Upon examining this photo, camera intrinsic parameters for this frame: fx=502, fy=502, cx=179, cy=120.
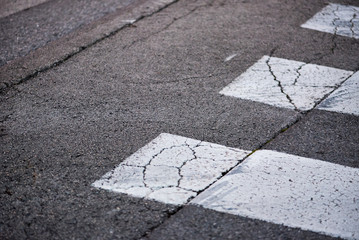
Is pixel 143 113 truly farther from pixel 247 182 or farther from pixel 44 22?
pixel 44 22

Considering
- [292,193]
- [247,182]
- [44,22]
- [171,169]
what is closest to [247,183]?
[247,182]

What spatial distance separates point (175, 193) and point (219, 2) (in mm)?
3910

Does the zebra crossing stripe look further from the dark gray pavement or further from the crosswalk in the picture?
the dark gray pavement

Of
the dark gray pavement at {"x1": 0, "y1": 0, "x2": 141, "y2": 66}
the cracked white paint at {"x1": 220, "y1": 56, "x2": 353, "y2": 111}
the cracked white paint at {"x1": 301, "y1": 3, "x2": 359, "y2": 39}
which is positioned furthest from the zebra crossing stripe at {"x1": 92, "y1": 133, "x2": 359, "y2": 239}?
the cracked white paint at {"x1": 301, "y1": 3, "x2": 359, "y2": 39}

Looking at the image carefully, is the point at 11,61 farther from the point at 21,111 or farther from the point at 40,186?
the point at 40,186

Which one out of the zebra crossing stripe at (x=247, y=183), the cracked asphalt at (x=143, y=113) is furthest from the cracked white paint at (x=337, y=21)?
the zebra crossing stripe at (x=247, y=183)

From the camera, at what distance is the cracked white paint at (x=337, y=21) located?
5562 mm

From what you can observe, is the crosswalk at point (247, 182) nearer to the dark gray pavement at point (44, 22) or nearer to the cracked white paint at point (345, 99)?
the cracked white paint at point (345, 99)

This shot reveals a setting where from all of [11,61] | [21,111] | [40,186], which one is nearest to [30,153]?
[40,186]

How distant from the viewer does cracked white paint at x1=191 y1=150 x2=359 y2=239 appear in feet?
9.28

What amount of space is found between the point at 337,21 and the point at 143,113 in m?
3.02

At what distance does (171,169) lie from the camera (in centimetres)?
329

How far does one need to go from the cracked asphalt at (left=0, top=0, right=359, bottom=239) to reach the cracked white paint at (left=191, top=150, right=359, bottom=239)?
0.33ft

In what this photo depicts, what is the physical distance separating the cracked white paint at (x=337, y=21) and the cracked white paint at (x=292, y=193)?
2.64 m
